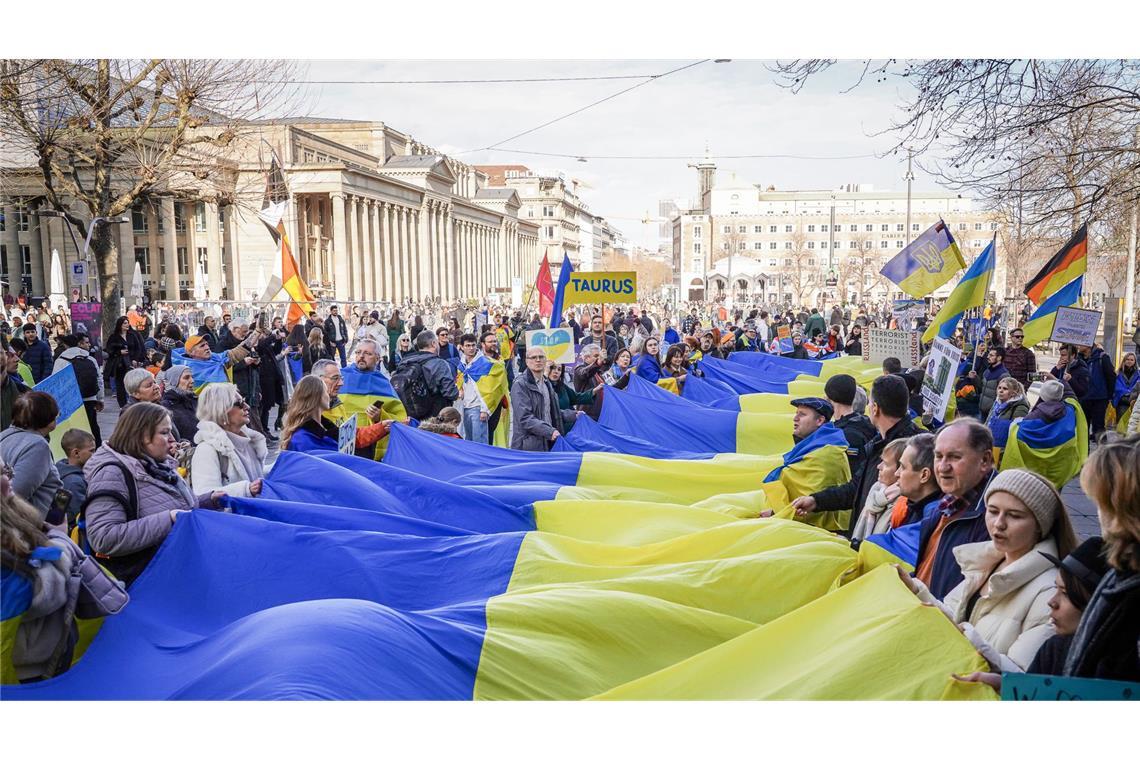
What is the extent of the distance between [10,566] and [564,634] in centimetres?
229

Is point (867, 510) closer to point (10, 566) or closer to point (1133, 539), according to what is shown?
point (1133, 539)

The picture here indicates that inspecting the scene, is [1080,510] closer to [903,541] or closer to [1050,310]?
[1050,310]

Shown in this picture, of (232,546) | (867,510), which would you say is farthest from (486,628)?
(867,510)

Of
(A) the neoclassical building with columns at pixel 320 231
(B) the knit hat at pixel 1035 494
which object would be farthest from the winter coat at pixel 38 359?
(A) the neoclassical building with columns at pixel 320 231

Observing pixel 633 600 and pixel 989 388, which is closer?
pixel 633 600

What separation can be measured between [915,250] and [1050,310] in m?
2.02

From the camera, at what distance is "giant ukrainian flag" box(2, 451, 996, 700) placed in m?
3.79

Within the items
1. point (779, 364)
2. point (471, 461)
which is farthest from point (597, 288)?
point (471, 461)

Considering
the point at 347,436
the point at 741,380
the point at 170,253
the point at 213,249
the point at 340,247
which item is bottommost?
the point at 741,380

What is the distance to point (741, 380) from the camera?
16688 mm

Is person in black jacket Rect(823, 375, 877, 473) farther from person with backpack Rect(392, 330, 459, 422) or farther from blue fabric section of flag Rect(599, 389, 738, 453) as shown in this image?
person with backpack Rect(392, 330, 459, 422)

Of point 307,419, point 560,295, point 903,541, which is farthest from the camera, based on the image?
point 560,295

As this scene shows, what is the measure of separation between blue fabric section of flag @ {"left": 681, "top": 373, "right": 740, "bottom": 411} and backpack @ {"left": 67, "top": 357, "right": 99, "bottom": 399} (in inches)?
310

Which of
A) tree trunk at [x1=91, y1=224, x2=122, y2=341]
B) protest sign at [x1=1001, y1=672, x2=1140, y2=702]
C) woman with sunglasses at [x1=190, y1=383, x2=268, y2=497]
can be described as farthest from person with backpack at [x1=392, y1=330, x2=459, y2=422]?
tree trunk at [x1=91, y1=224, x2=122, y2=341]
